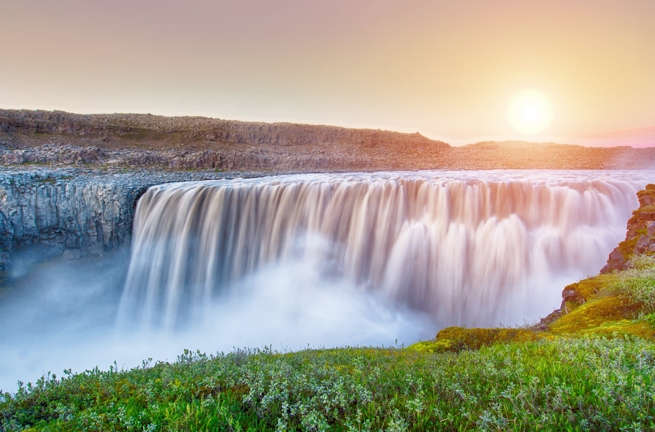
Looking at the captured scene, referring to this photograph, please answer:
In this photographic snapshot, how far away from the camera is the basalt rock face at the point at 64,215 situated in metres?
13.3

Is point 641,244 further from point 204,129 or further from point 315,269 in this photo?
point 204,129

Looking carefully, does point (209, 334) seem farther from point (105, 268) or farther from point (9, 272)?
point (9, 272)

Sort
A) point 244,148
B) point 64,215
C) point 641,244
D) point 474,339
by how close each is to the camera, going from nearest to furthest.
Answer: point 474,339 < point 641,244 < point 64,215 < point 244,148

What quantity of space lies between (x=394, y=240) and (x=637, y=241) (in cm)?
716

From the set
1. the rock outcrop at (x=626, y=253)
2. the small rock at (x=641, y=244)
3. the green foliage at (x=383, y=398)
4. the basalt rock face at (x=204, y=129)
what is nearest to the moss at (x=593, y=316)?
the rock outcrop at (x=626, y=253)

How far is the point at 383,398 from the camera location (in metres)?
2.31

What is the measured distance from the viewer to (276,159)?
1318 inches

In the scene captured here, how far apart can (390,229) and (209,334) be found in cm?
863

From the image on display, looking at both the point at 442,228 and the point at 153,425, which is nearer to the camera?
the point at 153,425

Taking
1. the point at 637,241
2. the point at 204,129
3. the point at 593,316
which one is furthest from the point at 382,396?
the point at 204,129

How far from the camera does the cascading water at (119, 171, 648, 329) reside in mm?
10352

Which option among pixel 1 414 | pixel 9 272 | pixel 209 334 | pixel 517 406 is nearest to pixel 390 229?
pixel 209 334

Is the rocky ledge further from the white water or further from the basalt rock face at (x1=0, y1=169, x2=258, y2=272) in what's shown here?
the white water

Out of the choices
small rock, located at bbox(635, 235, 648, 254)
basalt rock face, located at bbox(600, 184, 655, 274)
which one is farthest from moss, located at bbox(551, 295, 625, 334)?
small rock, located at bbox(635, 235, 648, 254)
